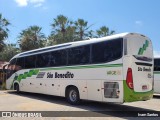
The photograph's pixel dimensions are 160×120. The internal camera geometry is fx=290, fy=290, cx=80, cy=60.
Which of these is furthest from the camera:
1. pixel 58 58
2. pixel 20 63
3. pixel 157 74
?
pixel 20 63

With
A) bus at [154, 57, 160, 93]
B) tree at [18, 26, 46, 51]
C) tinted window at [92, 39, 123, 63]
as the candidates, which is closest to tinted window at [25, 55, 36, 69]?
tinted window at [92, 39, 123, 63]

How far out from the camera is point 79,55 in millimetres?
14469

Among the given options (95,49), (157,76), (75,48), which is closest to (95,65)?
(95,49)

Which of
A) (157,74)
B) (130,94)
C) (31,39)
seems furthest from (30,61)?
(31,39)

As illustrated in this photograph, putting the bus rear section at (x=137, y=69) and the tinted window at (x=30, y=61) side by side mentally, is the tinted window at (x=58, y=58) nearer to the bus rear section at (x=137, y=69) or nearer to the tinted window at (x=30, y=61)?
the tinted window at (x=30, y=61)

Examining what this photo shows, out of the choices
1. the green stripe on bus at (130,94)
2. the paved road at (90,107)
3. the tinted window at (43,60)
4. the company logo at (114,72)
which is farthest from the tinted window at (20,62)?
the green stripe on bus at (130,94)

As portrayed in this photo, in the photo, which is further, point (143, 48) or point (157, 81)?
point (157, 81)

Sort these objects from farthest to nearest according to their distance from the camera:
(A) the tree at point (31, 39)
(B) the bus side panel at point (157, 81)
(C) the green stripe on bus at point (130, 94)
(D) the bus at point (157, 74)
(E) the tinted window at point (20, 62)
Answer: (A) the tree at point (31, 39) < (E) the tinted window at point (20, 62) < (B) the bus side panel at point (157, 81) < (D) the bus at point (157, 74) < (C) the green stripe on bus at point (130, 94)

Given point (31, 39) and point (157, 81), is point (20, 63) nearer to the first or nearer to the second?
point (157, 81)

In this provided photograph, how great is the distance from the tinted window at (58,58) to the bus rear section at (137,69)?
14.7 feet

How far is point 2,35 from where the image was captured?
35.3 meters

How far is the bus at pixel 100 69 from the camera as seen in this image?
1190cm

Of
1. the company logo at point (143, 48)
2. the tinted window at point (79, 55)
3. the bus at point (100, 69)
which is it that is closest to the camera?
the bus at point (100, 69)

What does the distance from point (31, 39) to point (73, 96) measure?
30974mm
